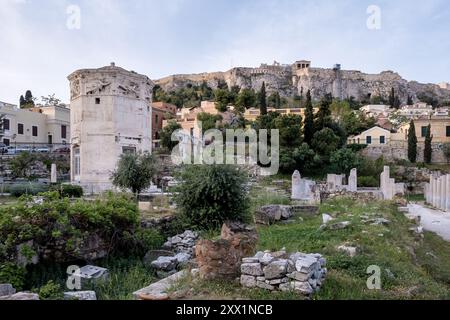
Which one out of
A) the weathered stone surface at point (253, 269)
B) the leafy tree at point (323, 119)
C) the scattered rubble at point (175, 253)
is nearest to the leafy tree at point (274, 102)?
the leafy tree at point (323, 119)

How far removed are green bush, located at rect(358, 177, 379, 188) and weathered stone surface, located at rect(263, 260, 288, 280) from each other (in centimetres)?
2837

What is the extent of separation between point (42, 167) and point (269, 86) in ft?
226

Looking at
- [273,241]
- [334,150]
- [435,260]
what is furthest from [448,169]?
[273,241]

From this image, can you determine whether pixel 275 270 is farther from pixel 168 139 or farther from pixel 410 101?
pixel 410 101

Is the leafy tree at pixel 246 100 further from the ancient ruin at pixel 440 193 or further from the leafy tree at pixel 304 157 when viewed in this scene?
the ancient ruin at pixel 440 193

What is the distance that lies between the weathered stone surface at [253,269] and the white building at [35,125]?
3739 centimetres

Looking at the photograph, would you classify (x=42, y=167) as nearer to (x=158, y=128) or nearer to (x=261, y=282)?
(x=158, y=128)

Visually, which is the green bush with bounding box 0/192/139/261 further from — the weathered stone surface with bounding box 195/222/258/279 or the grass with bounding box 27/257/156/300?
the weathered stone surface with bounding box 195/222/258/279

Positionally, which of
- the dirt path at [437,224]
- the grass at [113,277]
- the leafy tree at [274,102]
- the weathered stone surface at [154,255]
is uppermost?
the leafy tree at [274,102]

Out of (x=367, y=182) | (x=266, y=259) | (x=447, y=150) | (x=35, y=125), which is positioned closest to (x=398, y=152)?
(x=447, y=150)

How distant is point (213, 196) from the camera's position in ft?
41.4

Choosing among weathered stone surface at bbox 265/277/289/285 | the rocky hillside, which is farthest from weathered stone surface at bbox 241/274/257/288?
the rocky hillside

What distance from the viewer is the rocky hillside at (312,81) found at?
93.1 metres

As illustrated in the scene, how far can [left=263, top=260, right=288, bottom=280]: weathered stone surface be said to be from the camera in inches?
235
